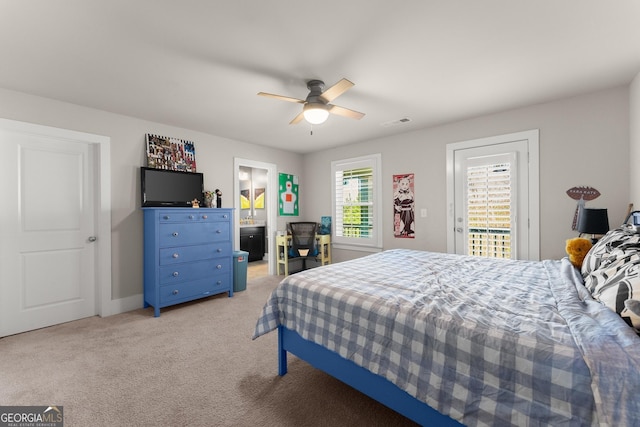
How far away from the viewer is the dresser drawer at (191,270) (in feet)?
10.7

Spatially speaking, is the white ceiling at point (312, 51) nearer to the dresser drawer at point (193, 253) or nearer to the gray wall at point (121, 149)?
the gray wall at point (121, 149)

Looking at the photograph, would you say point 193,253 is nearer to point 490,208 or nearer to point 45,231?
point 45,231

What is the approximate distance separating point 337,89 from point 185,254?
2.70 meters

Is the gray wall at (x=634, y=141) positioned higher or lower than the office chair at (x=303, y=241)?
higher

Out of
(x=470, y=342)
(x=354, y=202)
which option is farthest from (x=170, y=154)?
(x=470, y=342)

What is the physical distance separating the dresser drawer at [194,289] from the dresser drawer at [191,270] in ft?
0.19

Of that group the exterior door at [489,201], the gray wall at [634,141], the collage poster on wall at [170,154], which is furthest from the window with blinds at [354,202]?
the gray wall at [634,141]

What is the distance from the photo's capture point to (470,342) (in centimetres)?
112

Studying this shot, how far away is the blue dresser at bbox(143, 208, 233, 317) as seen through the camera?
3.22 m

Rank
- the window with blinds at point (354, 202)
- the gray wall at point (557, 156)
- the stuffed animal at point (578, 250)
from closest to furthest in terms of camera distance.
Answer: the stuffed animal at point (578, 250), the gray wall at point (557, 156), the window with blinds at point (354, 202)

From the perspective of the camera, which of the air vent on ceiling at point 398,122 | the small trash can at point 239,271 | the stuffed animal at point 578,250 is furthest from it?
the small trash can at point 239,271

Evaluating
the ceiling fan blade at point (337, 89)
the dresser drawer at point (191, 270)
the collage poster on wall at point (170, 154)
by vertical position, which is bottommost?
the dresser drawer at point (191, 270)

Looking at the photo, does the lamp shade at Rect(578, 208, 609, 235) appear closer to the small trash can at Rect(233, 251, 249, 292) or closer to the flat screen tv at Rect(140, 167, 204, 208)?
the small trash can at Rect(233, 251, 249, 292)

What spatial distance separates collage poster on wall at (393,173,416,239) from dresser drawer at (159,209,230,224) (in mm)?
2574
